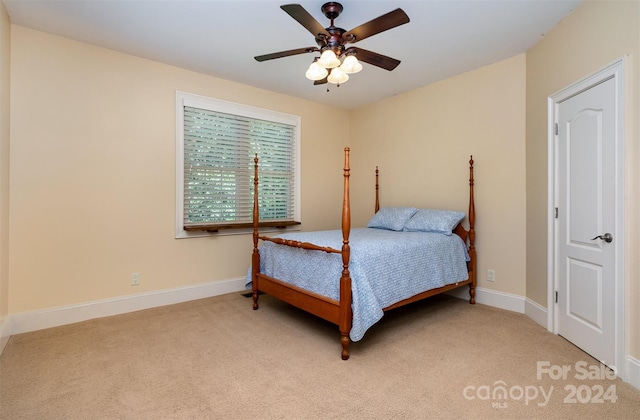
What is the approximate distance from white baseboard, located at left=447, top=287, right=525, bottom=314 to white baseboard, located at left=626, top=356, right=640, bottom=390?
1.19 metres

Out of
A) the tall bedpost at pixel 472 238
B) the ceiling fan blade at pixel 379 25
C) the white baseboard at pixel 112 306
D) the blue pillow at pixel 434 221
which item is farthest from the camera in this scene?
the tall bedpost at pixel 472 238

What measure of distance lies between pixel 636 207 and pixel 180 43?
3688 millimetres

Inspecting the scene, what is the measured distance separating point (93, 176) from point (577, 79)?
4.19 metres

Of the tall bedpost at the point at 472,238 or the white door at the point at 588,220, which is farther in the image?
the tall bedpost at the point at 472,238

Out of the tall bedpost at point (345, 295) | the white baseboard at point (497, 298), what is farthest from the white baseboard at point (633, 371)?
the tall bedpost at point (345, 295)

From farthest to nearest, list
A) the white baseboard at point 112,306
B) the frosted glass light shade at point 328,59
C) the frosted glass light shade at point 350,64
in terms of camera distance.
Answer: the white baseboard at point 112,306 < the frosted glass light shade at point 350,64 < the frosted glass light shade at point 328,59

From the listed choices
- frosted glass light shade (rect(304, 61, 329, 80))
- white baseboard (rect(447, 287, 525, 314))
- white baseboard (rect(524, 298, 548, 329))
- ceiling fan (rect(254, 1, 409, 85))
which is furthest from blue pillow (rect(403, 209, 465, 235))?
frosted glass light shade (rect(304, 61, 329, 80))

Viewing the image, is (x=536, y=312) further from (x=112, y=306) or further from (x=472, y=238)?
(x=112, y=306)

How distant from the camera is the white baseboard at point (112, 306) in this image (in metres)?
2.64

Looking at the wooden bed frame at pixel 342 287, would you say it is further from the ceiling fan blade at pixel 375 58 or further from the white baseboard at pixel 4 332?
the white baseboard at pixel 4 332

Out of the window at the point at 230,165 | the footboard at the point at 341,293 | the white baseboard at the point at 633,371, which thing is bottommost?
the white baseboard at the point at 633,371

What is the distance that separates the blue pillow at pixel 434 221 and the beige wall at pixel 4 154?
361 centimetres

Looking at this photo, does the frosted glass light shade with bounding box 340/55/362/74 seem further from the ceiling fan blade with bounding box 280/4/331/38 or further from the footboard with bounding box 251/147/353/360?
the footboard with bounding box 251/147/353/360

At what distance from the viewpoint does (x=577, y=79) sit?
236cm
